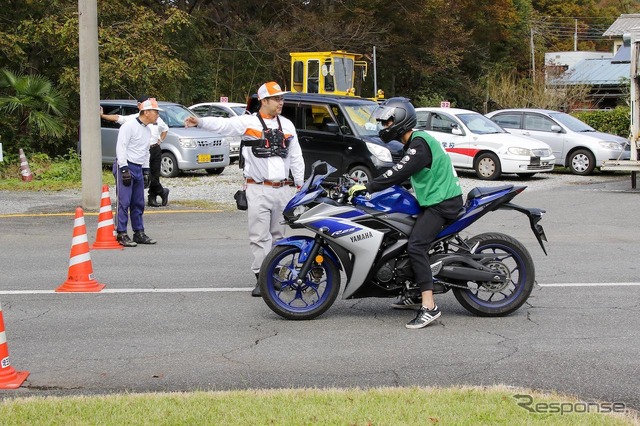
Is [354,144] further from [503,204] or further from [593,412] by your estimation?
[593,412]

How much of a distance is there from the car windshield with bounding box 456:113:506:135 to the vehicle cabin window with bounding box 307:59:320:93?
7.81m

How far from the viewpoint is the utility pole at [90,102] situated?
15.9 m

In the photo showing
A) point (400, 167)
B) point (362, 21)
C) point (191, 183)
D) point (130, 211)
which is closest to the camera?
point (400, 167)

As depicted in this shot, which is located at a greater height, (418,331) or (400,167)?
(400,167)

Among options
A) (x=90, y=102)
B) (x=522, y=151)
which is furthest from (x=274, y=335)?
(x=522, y=151)

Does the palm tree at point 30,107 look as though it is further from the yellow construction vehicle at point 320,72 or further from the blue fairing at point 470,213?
the blue fairing at point 470,213

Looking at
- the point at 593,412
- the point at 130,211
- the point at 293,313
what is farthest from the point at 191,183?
the point at 593,412

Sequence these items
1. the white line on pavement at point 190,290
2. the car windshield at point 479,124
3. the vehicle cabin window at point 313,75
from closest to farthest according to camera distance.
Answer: the white line on pavement at point 190,290 → the car windshield at point 479,124 → the vehicle cabin window at point 313,75

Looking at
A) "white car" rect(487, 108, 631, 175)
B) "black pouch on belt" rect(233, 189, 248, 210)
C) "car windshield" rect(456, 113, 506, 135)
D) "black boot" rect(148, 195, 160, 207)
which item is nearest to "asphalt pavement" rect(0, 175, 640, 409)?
"black pouch on belt" rect(233, 189, 248, 210)

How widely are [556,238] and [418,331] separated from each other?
602 cm

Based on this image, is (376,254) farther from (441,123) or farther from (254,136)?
(441,123)

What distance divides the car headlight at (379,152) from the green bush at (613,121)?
11.8m

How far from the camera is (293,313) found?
314 inches

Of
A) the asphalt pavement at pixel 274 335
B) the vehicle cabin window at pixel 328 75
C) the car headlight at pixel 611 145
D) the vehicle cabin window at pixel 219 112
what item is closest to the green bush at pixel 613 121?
the car headlight at pixel 611 145
